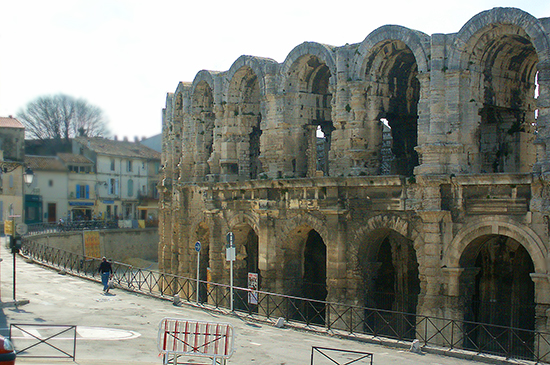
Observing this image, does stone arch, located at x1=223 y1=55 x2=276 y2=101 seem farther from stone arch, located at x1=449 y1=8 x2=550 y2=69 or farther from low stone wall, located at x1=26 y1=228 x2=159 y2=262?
low stone wall, located at x1=26 y1=228 x2=159 y2=262

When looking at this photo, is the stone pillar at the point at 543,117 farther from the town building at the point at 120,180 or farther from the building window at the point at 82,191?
the building window at the point at 82,191

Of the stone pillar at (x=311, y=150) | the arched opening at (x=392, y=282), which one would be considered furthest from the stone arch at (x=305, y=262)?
the stone pillar at (x=311, y=150)

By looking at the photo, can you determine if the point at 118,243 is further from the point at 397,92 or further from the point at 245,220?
the point at 397,92

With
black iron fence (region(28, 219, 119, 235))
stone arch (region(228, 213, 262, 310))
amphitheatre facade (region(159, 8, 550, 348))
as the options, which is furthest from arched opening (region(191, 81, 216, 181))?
black iron fence (region(28, 219, 119, 235))

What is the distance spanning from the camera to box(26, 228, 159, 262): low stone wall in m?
49.9

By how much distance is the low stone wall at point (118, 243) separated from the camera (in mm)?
49875

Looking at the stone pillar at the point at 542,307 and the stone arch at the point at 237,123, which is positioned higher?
→ the stone arch at the point at 237,123

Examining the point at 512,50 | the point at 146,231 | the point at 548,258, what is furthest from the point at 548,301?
the point at 146,231

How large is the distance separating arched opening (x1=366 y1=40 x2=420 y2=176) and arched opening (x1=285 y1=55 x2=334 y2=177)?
2796mm

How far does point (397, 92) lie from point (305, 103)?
3799mm

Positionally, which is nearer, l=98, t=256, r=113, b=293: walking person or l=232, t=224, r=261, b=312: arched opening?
l=98, t=256, r=113, b=293: walking person

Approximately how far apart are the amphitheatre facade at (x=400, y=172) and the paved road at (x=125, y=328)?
3589 millimetres

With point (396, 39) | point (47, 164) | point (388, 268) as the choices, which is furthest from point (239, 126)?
point (47, 164)

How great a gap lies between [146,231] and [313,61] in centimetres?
3405
